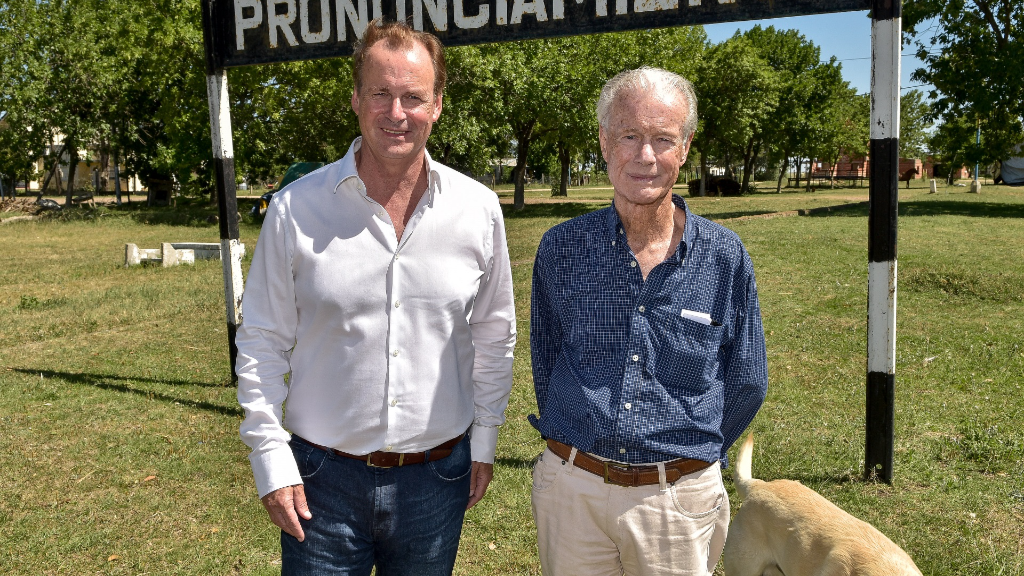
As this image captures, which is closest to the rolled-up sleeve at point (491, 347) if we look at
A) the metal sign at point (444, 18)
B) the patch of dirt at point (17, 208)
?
the metal sign at point (444, 18)

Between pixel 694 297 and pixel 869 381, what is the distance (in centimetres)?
302

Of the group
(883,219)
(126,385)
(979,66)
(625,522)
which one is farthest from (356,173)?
(979,66)

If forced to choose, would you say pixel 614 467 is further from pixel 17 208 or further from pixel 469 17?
pixel 17 208

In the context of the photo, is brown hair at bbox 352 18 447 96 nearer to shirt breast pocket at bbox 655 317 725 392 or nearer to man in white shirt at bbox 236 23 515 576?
man in white shirt at bbox 236 23 515 576

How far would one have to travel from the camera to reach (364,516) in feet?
7.75

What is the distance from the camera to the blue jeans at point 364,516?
234 centimetres

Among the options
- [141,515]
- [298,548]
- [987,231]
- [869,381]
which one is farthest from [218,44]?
[987,231]

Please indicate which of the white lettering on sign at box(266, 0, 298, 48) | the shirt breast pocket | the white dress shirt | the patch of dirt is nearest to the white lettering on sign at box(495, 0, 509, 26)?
the white lettering on sign at box(266, 0, 298, 48)

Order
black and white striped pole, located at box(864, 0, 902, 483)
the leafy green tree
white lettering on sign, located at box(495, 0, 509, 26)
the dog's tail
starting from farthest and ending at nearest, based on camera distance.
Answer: the leafy green tree
white lettering on sign, located at box(495, 0, 509, 26)
black and white striped pole, located at box(864, 0, 902, 483)
the dog's tail

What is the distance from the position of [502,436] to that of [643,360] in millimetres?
4057

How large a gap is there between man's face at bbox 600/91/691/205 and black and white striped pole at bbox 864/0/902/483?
8.47 ft

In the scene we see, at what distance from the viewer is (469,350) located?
8.40ft

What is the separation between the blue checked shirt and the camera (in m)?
2.37

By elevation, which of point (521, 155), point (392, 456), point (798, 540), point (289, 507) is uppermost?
point (521, 155)
